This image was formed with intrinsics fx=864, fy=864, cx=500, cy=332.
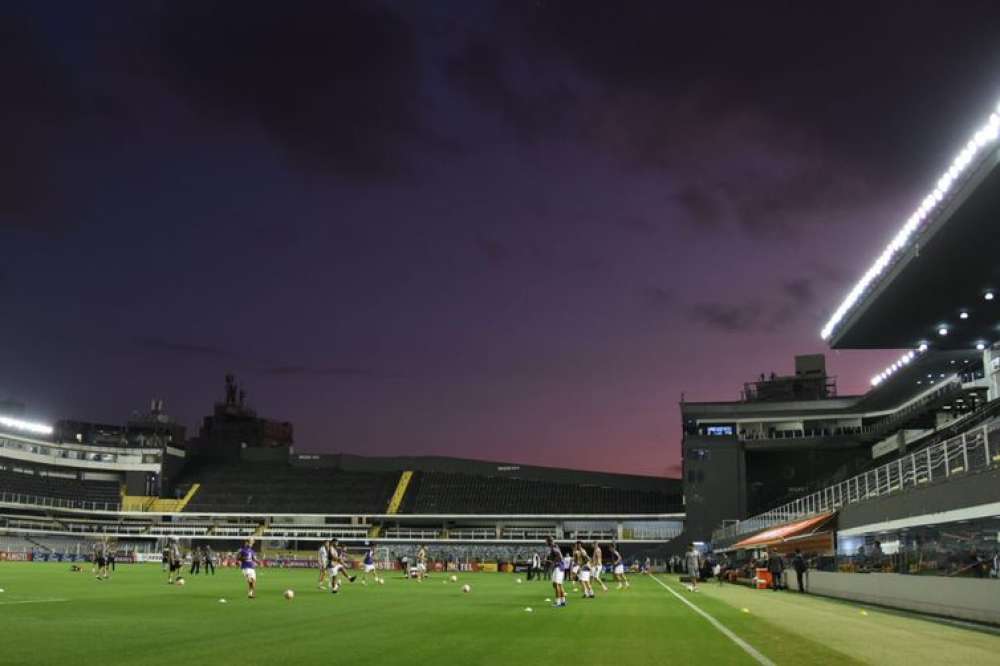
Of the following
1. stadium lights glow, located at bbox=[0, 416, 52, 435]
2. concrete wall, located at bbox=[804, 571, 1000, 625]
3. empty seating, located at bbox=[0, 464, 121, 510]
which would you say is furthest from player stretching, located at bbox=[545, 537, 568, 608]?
stadium lights glow, located at bbox=[0, 416, 52, 435]

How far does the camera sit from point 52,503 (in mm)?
92312

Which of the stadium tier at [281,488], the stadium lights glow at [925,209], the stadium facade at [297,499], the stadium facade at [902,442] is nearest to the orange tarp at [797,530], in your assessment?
the stadium facade at [902,442]

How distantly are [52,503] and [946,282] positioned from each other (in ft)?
289

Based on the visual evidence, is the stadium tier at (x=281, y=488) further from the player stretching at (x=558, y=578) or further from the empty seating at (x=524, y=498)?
the player stretching at (x=558, y=578)

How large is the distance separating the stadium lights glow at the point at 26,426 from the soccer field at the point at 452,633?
8342 centimetres

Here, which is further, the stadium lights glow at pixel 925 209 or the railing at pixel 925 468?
the stadium lights glow at pixel 925 209

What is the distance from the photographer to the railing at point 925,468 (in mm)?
21500

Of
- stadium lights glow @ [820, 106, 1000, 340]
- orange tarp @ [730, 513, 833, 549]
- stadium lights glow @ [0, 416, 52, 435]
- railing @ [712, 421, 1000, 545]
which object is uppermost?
stadium lights glow @ [820, 106, 1000, 340]

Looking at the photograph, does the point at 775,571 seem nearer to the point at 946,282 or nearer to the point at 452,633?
the point at 946,282

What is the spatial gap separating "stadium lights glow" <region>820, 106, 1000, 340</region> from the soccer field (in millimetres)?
17767

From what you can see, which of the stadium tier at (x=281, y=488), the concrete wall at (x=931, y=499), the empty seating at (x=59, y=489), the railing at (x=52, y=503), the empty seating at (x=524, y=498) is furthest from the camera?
the stadium tier at (x=281, y=488)

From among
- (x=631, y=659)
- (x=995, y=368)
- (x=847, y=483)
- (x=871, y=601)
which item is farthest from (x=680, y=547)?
(x=631, y=659)

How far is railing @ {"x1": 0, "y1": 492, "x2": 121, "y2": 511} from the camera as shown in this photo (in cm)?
8831

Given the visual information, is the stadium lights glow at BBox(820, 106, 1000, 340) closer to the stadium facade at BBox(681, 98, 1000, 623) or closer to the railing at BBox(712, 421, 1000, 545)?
the stadium facade at BBox(681, 98, 1000, 623)
